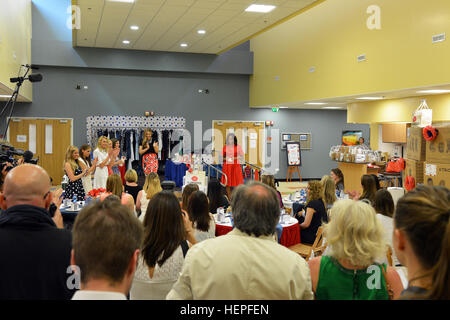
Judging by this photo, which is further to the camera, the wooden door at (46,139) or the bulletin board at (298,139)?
the bulletin board at (298,139)

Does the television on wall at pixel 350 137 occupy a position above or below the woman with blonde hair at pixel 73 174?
above

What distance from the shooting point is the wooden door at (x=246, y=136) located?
597 inches

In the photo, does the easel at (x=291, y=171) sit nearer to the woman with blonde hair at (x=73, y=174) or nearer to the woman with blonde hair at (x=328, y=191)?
the woman with blonde hair at (x=73, y=174)

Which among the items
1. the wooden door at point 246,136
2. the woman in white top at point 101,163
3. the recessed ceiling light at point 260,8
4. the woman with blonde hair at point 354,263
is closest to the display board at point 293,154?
the wooden door at point 246,136

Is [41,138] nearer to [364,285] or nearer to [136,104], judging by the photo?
[136,104]

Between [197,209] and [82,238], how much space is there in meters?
2.81

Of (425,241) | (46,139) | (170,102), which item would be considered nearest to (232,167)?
(170,102)

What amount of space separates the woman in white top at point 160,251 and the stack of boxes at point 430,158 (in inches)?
155

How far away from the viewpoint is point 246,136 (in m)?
15.5

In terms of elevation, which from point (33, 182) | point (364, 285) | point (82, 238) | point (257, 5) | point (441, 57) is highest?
point (257, 5)

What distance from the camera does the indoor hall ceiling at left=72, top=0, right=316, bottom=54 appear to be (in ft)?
26.6

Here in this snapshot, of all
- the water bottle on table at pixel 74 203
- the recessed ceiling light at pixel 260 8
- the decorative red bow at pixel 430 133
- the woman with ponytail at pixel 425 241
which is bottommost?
the water bottle on table at pixel 74 203

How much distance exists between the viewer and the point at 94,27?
34.3 ft
